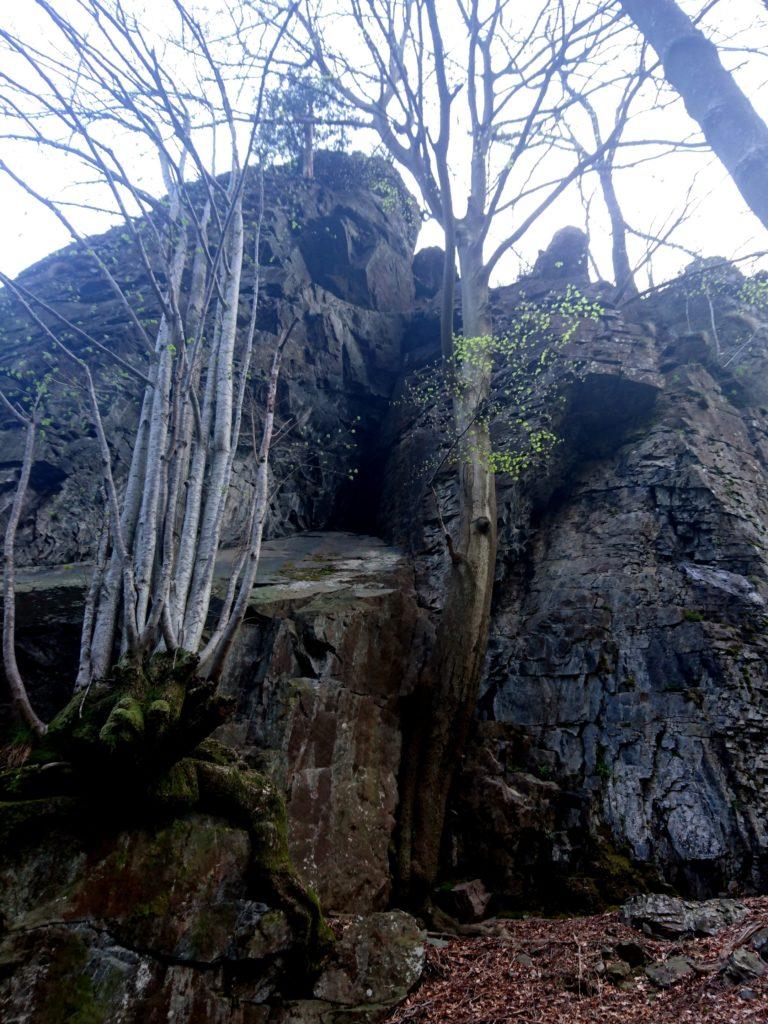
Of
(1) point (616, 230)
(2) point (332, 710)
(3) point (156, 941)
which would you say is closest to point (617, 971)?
(3) point (156, 941)

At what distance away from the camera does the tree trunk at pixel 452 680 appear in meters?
6.48

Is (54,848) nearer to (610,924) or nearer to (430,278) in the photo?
(610,924)

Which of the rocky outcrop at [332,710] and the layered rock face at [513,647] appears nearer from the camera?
the layered rock face at [513,647]

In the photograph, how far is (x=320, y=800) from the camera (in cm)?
634

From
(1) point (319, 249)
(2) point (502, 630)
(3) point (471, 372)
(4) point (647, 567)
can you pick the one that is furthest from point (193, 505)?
(1) point (319, 249)

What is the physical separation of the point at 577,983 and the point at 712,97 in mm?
7976

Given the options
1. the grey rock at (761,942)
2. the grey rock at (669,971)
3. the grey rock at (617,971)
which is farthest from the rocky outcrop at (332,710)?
the grey rock at (761,942)

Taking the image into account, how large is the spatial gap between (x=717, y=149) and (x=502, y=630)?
259 inches

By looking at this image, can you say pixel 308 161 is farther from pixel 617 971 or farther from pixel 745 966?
pixel 745 966

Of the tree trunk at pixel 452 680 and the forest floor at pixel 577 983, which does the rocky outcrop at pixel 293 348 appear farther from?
the forest floor at pixel 577 983

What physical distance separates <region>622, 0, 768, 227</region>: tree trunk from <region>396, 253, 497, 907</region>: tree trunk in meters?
4.90

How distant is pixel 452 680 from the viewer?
7.42m

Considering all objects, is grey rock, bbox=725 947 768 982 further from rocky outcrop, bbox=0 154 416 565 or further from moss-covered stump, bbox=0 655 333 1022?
rocky outcrop, bbox=0 154 416 565

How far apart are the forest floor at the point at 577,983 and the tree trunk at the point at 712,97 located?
6.06m
